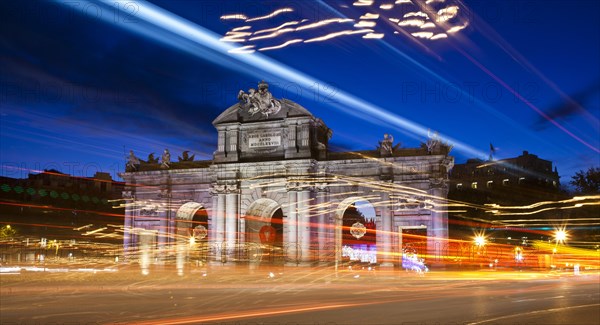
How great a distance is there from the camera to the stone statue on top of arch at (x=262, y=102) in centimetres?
4773

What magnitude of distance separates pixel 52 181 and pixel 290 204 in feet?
184

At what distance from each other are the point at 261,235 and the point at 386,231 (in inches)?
486

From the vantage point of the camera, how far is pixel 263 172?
4759cm

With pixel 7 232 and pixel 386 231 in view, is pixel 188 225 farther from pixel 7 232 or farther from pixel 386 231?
pixel 7 232

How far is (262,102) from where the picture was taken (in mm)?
48000

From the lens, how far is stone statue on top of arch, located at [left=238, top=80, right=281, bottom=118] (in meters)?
47.7

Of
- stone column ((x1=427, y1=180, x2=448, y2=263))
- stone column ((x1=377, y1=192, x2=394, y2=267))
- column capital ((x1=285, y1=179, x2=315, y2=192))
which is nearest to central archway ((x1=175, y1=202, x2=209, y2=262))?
column capital ((x1=285, y1=179, x2=315, y2=192))

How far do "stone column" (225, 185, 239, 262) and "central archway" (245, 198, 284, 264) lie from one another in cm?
107

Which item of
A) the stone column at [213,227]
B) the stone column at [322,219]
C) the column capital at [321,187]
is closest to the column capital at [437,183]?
the column capital at [321,187]

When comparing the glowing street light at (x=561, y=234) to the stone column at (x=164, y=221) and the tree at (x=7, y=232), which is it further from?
the tree at (x=7, y=232)

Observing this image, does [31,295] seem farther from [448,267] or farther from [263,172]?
[448,267]

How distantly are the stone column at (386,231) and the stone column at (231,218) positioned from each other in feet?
40.1

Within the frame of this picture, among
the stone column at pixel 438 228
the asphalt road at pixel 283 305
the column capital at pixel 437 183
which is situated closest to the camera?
the asphalt road at pixel 283 305

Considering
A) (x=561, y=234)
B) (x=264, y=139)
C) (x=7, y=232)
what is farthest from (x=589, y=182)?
(x=7, y=232)
